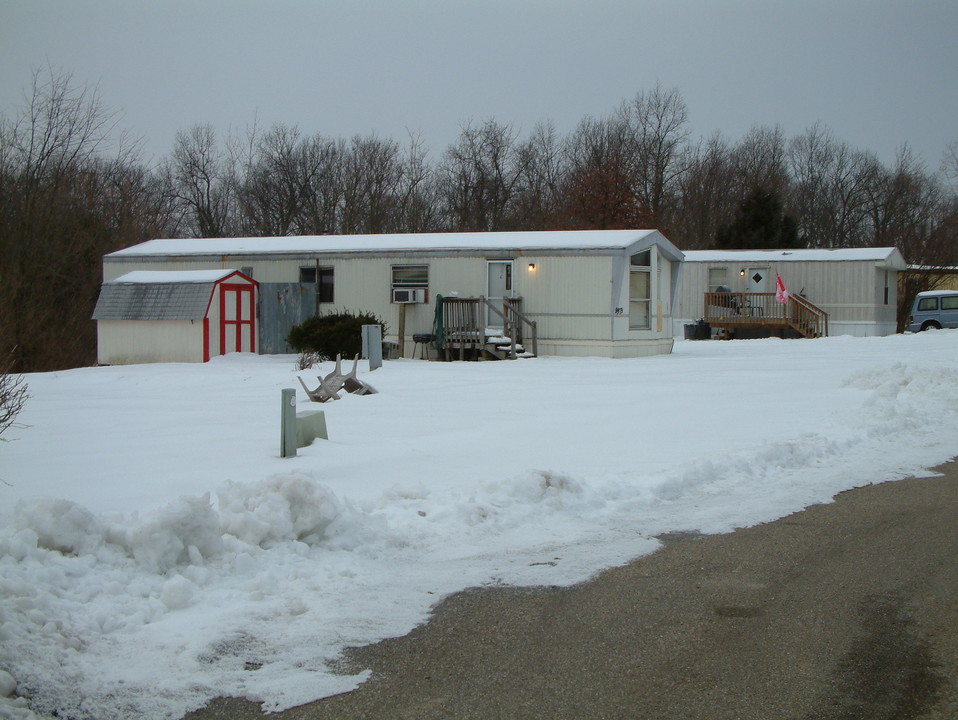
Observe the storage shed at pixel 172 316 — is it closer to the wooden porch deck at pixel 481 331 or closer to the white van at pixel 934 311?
the wooden porch deck at pixel 481 331

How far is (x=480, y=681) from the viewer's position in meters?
4.61

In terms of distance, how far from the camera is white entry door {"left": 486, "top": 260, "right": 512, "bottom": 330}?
1023 inches

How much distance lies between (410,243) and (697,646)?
74.8 ft

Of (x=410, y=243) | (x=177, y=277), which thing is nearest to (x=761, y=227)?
(x=410, y=243)

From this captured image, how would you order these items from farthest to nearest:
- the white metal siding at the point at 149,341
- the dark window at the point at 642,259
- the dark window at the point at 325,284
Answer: the dark window at the point at 325,284, the dark window at the point at 642,259, the white metal siding at the point at 149,341

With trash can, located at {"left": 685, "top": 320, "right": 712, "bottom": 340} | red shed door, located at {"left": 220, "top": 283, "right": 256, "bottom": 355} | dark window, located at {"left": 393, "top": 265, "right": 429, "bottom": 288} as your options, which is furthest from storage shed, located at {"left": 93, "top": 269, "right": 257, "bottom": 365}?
trash can, located at {"left": 685, "top": 320, "right": 712, "bottom": 340}

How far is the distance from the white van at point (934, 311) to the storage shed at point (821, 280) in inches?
57.1

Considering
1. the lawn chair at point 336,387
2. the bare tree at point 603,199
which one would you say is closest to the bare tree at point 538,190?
the bare tree at point 603,199

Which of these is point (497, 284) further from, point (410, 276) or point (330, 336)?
point (330, 336)

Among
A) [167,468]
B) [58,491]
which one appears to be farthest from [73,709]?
[167,468]

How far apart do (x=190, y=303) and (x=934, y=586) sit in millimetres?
21348

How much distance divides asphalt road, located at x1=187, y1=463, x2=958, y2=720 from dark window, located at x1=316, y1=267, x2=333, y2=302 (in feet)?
69.7

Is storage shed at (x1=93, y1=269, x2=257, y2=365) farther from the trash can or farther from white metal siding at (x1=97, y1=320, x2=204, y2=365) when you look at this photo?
the trash can

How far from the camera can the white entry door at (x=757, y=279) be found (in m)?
38.7
